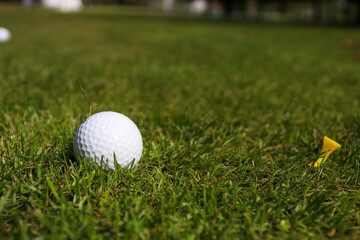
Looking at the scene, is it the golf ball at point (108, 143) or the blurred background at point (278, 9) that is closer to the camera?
the golf ball at point (108, 143)

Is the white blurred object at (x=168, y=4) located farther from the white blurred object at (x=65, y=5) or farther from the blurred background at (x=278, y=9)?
the white blurred object at (x=65, y=5)

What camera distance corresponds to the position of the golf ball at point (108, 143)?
1.80 metres

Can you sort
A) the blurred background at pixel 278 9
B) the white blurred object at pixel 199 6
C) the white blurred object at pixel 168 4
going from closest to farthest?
the blurred background at pixel 278 9 < the white blurred object at pixel 199 6 < the white blurred object at pixel 168 4

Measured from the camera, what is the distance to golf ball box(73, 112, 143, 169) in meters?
1.80

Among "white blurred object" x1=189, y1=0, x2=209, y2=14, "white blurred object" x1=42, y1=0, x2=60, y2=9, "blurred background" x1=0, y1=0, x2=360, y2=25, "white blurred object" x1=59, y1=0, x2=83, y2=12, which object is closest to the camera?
"white blurred object" x1=59, y1=0, x2=83, y2=12

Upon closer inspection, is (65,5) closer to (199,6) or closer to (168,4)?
(199,6)

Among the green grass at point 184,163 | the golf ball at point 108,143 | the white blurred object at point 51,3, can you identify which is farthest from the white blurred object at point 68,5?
the golf ball at point 108,143

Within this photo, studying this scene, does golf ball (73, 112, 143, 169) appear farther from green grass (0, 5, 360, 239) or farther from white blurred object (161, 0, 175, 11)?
white blurred object (161, 0, 175, 11)

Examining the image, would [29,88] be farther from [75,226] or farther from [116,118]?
[75,226]

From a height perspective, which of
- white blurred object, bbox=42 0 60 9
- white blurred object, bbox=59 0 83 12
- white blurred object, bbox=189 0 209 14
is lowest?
white blurred object, bbox=59 0 83 12

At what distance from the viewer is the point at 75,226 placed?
1.35m

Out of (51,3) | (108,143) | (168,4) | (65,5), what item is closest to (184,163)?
(108,143)

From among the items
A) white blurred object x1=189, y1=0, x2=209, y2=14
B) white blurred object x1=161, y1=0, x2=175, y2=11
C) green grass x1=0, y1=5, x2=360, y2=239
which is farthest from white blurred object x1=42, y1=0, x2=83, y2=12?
white blurred object x1=161, y1=0, x2=175, y2=11

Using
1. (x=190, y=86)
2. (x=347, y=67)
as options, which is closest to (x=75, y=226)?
(x=190, y=86)
